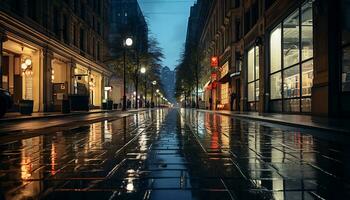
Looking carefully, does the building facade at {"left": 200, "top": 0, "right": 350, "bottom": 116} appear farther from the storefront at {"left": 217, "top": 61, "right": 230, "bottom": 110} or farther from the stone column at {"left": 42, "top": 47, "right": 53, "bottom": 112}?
the stone column at {"left": 42, "top": 47, "right": 53, "bottom": 112}

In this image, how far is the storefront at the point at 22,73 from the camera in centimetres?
3659

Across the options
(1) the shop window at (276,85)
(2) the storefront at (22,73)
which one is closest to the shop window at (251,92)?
(1) the shop window at (276,85)

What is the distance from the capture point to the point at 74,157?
7.75 m

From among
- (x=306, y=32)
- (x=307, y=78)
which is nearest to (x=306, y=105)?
(x=307, y=78)

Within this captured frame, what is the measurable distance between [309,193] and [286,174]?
47.1 inches

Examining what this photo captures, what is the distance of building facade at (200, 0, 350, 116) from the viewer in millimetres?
19156

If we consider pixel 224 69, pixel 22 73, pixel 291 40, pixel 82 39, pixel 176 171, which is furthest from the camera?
pixel 224 69

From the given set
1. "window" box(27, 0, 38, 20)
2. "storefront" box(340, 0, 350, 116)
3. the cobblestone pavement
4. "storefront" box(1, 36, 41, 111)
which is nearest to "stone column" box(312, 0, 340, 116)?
"storefront" box(340, 0, 350, 116)

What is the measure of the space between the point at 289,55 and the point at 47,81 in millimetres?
21438

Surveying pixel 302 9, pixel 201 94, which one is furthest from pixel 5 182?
pixel 201 94

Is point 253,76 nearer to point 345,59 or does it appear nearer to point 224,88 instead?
point 224,88

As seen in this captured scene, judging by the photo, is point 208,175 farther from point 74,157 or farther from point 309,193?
point 74,157

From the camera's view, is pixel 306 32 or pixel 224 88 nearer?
pixel 306 32

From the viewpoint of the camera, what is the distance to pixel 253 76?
39.7 meters
